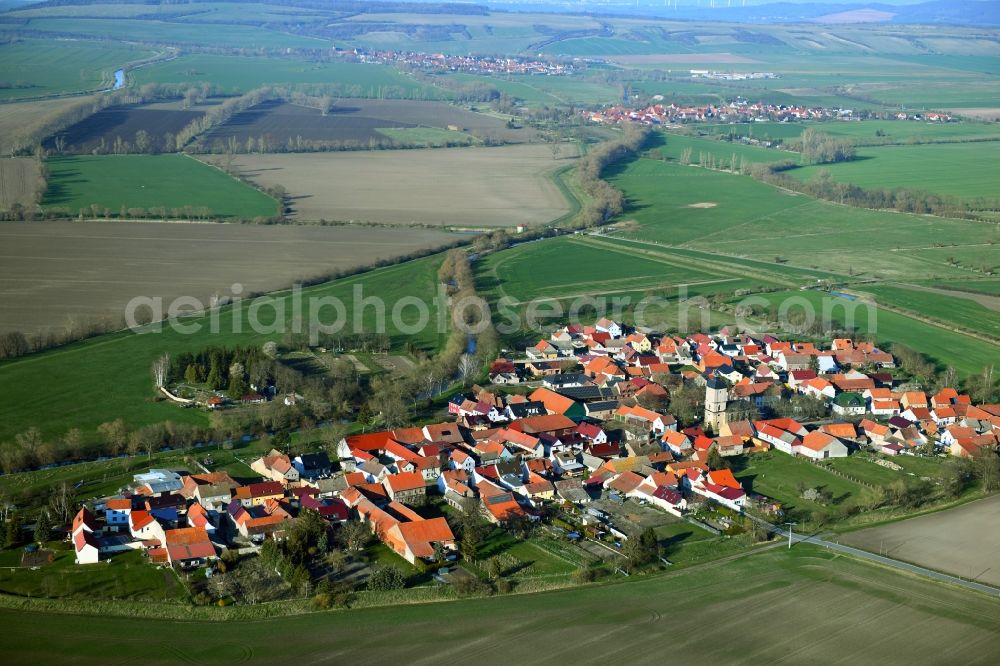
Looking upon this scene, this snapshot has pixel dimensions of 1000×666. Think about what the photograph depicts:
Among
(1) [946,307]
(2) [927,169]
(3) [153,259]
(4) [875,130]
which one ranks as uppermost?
(4) [875,130]

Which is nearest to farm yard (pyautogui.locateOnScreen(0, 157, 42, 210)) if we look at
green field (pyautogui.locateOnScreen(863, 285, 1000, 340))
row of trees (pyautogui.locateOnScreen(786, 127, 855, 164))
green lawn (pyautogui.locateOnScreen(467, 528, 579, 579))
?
green field (pyautogui.locateOnScreen(863, 285, 1000, 340))

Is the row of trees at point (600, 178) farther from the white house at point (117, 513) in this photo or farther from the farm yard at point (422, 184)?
the white house at point (117, 513)

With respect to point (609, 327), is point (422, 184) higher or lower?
higher

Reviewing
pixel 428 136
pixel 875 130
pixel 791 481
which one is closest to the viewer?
pixel 791 481

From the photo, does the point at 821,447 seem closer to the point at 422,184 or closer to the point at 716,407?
the point at 716,407

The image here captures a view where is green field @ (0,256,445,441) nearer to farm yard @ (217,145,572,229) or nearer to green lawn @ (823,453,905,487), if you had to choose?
green lawn @ (823,453,905,487)

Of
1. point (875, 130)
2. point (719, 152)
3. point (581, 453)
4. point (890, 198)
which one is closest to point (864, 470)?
point (581, 453)
